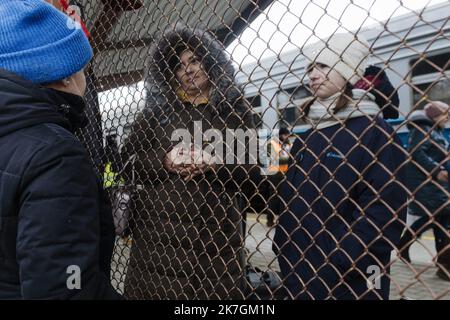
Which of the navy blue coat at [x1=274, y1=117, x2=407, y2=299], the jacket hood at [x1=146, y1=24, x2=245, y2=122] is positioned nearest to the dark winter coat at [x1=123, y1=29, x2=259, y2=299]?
the jacket hood at [x1=146, y1=24, x2=245, y2=122]

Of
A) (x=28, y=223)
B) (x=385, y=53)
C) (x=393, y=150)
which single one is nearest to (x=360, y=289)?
(x=393, y=150)

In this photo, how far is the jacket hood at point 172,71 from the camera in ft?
5.50

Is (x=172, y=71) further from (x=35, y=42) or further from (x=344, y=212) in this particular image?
(x=344, y=212)

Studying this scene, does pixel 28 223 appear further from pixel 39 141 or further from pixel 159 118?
pixel 159 118

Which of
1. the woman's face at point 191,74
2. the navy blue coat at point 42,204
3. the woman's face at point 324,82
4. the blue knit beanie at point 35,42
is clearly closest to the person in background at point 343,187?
the woman's face at point 324,82

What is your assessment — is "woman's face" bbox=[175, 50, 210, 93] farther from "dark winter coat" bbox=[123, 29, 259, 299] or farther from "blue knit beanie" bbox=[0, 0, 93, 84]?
"blue knit beanie" bbox=[0, 0, 93, 84]

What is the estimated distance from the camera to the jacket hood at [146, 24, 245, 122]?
168 centimetres

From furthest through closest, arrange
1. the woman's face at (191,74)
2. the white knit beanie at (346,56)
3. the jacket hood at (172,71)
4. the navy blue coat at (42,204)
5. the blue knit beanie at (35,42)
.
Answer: the woman's face at (191,74) < the jacket hood at (172,71) < the white knit beanie at (346,56) < the blue knit beanie at (35,42) < the navy blue coat at (42,204)

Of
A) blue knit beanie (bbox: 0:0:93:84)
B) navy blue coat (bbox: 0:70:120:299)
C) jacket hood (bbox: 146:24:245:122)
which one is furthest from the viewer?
jacket hood (bbox: 146:24:245:122)

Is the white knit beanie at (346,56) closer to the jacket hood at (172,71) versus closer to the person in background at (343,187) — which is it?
the person in background at (343,187)

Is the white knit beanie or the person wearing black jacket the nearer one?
the person wearing black jacket

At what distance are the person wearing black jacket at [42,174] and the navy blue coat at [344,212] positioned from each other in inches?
26.2

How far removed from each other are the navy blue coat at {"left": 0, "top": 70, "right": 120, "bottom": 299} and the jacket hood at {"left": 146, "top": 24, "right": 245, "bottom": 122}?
0.75m
